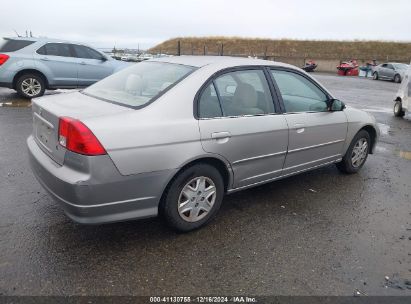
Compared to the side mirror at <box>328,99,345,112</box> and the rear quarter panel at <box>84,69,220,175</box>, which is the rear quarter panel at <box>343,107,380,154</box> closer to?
the side mirror at <box>328,99,345,112</box>

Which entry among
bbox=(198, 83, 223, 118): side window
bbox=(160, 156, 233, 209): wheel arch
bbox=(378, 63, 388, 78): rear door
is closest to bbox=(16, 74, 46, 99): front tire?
bbox=(198, 83, 223, 118): side window

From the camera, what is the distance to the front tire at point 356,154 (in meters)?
5.19

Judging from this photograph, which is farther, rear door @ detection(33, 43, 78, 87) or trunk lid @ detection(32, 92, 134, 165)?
rear door @ detection(33, 43, 78, 87)

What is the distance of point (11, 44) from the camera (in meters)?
9.66

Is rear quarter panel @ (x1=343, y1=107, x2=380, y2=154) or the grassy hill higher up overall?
the grassy hill

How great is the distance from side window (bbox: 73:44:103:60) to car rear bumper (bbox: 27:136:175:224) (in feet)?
27.2

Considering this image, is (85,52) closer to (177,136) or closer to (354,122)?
(354,122)

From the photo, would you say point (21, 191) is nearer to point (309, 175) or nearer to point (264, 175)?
point (264, 175)

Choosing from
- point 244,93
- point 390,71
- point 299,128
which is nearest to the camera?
point 244,93

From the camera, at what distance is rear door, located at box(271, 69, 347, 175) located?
4.16 meters

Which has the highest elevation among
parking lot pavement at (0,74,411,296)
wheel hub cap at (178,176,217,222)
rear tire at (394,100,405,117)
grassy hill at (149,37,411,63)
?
grassy hill at (149,37,411,63)

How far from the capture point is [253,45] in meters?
64.4

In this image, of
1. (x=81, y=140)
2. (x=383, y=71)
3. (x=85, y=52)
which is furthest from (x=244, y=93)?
(x=383, y=71)

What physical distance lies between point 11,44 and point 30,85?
3.69ft
